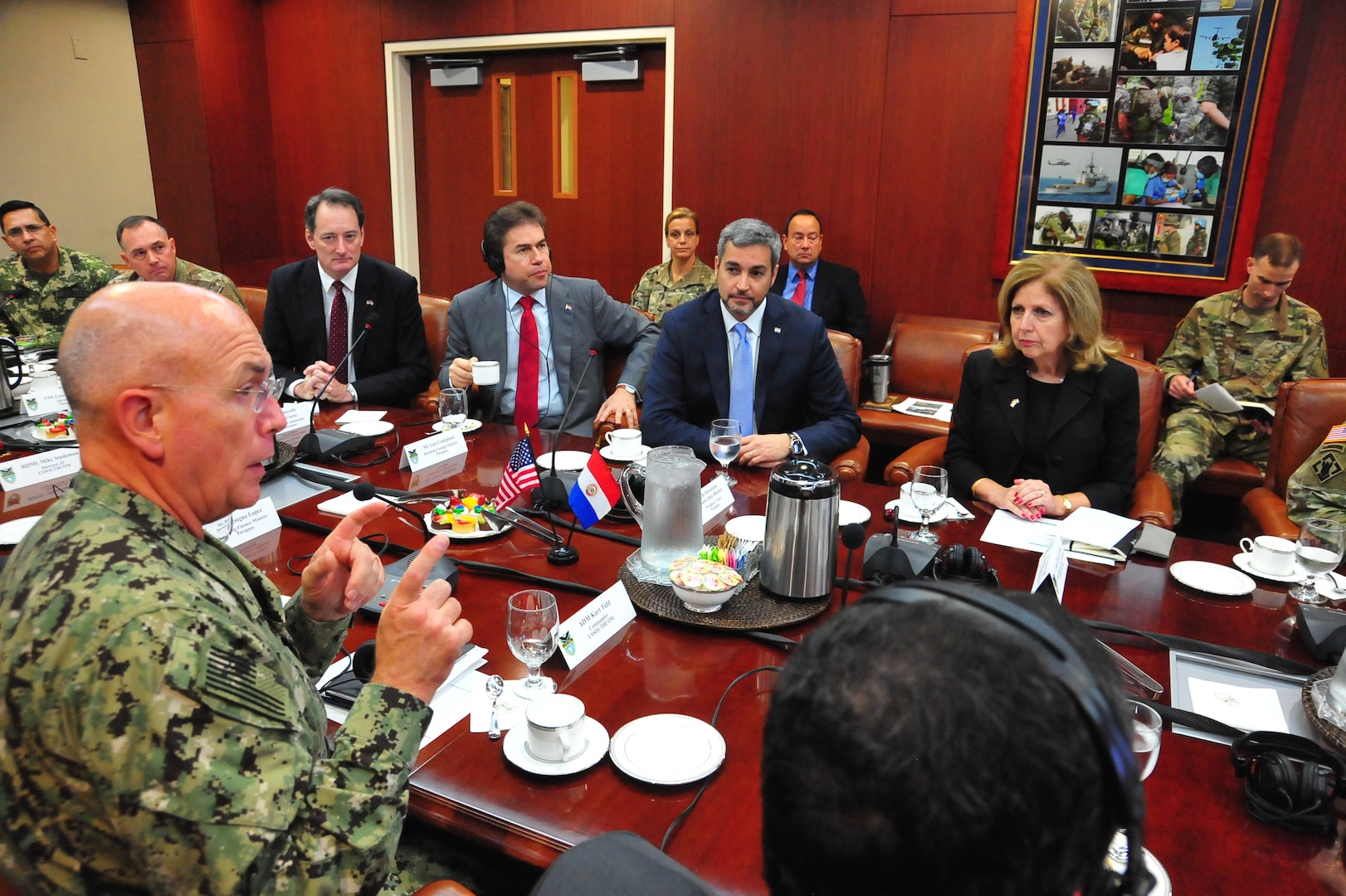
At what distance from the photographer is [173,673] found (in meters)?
0.82

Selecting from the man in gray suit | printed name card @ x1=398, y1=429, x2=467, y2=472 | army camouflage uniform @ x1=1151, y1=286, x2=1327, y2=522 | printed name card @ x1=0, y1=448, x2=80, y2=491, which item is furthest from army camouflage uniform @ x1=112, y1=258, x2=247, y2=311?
army camouflage uniform @ x1=1151, y1=286, x2=1327, y2=522

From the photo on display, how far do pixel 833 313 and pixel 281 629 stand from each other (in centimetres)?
A: 434

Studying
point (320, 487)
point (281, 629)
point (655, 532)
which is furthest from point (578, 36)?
point (281, 629)

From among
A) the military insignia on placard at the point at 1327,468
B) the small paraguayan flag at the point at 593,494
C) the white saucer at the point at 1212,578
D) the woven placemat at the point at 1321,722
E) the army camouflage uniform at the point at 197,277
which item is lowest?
the white saucer at the point at 1212,578

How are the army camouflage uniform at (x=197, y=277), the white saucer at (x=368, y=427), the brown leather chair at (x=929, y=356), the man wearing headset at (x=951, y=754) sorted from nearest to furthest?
the man wearing headset at (x=951, y=754), the white saucer at (x=368, y=427), the army camouflage uniform at (x=197, y=277), the brown leather chair at (x=929, y=356)

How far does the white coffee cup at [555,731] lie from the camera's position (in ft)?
3.77

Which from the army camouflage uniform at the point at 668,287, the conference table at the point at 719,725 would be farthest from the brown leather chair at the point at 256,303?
the conference table at the point at 719,725

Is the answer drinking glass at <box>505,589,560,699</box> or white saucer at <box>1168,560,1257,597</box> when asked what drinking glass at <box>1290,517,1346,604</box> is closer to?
A: white saucer at <box>1168,560,1257,597</box>

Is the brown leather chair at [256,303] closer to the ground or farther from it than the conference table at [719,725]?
farther from it

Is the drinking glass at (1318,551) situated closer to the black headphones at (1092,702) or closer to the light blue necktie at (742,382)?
the black headphones at (1092,702)

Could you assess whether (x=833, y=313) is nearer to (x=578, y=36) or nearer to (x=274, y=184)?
(x=578, y=36)

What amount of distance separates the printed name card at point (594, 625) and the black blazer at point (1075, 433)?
132cm

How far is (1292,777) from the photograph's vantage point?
1059 millimetres

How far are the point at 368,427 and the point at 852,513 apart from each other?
1.52 m
